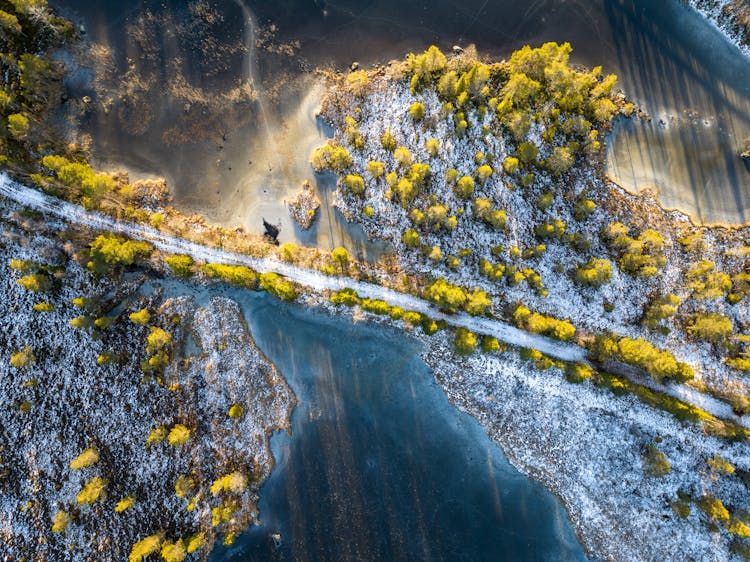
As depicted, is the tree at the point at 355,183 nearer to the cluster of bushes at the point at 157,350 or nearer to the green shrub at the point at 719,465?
the cluster of bushes at the point at 157,350

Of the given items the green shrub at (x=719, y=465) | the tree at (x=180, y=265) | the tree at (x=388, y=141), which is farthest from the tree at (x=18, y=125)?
the green shrub at (x=719, y=465)

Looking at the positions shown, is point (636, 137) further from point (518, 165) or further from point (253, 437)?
point (253, 437)

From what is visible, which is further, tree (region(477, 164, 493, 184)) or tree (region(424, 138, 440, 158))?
tree (region(424, 138, 440, 158))

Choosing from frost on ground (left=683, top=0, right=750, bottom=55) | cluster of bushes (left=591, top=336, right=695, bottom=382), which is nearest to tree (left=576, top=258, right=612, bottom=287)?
cluster of bushes (left=591, top=336, right=695, bottom=382)

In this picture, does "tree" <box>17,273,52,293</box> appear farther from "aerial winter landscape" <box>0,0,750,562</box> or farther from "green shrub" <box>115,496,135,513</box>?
"green shrub" <box>115,496,135,513</box>

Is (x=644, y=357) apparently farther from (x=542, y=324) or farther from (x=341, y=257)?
(x=341, y=257)
